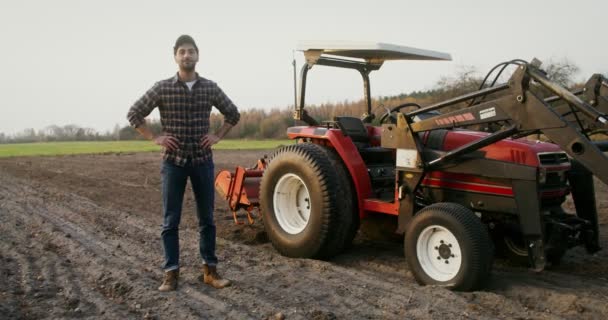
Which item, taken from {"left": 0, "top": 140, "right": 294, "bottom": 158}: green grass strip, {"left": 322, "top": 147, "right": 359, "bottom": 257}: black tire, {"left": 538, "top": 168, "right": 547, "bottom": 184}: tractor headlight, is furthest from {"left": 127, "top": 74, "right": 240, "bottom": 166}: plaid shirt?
{"left": 0, "top": 140, "right": 294, "bottom": 158}: green grass strip

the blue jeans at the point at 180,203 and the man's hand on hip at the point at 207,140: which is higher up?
the man's hand on hip at the point at 207,140

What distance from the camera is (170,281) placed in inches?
162

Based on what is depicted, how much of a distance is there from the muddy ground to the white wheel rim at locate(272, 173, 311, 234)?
0.34m

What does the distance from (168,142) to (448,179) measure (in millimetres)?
2240

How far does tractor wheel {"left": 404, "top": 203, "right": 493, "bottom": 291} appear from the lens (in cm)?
392

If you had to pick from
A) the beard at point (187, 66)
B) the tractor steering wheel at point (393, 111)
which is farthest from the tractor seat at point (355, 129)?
the beard at point (187, 66)

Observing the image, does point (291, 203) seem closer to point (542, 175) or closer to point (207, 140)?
point (207, 140)

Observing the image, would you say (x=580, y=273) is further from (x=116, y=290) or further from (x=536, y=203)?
(x=116, y=290)

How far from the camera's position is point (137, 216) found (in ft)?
24.3

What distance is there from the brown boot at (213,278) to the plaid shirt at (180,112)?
818 mm

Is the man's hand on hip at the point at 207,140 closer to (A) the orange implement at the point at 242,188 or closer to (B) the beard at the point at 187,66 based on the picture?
(B) the beard at the point at 187,66

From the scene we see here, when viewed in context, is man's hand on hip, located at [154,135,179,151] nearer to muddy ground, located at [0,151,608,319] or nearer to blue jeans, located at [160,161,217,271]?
blue jeans, located at [160,161,217,271]

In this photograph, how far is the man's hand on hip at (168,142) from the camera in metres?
4.05

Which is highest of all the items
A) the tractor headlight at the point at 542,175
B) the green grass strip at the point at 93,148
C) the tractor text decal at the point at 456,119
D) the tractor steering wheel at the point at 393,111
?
the tractor steering wheel at the point at 393,111
